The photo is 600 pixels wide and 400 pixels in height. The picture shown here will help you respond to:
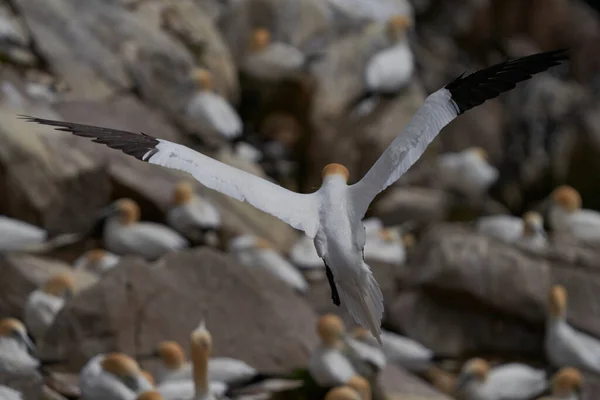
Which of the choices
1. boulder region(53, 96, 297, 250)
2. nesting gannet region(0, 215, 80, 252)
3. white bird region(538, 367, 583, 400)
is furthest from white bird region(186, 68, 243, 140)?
white bird region(538, 367, 583, 400)

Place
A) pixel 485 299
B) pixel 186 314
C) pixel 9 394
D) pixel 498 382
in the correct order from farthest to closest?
pixel 485 299, pixel 498 382, pixel 186 314, pixel 9 394

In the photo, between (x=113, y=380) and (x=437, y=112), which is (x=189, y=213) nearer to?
(x=113, y=380)

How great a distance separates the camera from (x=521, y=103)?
58.1 ft

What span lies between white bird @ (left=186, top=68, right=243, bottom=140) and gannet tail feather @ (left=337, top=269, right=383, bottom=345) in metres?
8.32

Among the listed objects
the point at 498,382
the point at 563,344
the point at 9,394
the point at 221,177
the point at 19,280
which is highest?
the point at 563,344

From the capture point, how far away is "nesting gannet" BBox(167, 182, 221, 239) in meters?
11.8

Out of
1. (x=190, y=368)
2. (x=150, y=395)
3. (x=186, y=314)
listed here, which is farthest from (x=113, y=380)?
(x=186, y=314)

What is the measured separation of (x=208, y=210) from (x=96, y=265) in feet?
6.01

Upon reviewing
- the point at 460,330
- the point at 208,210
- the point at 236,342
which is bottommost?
the point at 236,342

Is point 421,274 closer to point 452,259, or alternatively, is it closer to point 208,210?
point 452,259

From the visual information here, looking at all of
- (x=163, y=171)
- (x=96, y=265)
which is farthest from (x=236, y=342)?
(x=163, y=171)

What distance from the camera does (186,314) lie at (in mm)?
8992

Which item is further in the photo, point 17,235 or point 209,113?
point 209,113

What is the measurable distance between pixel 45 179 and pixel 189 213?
4.50 feet
